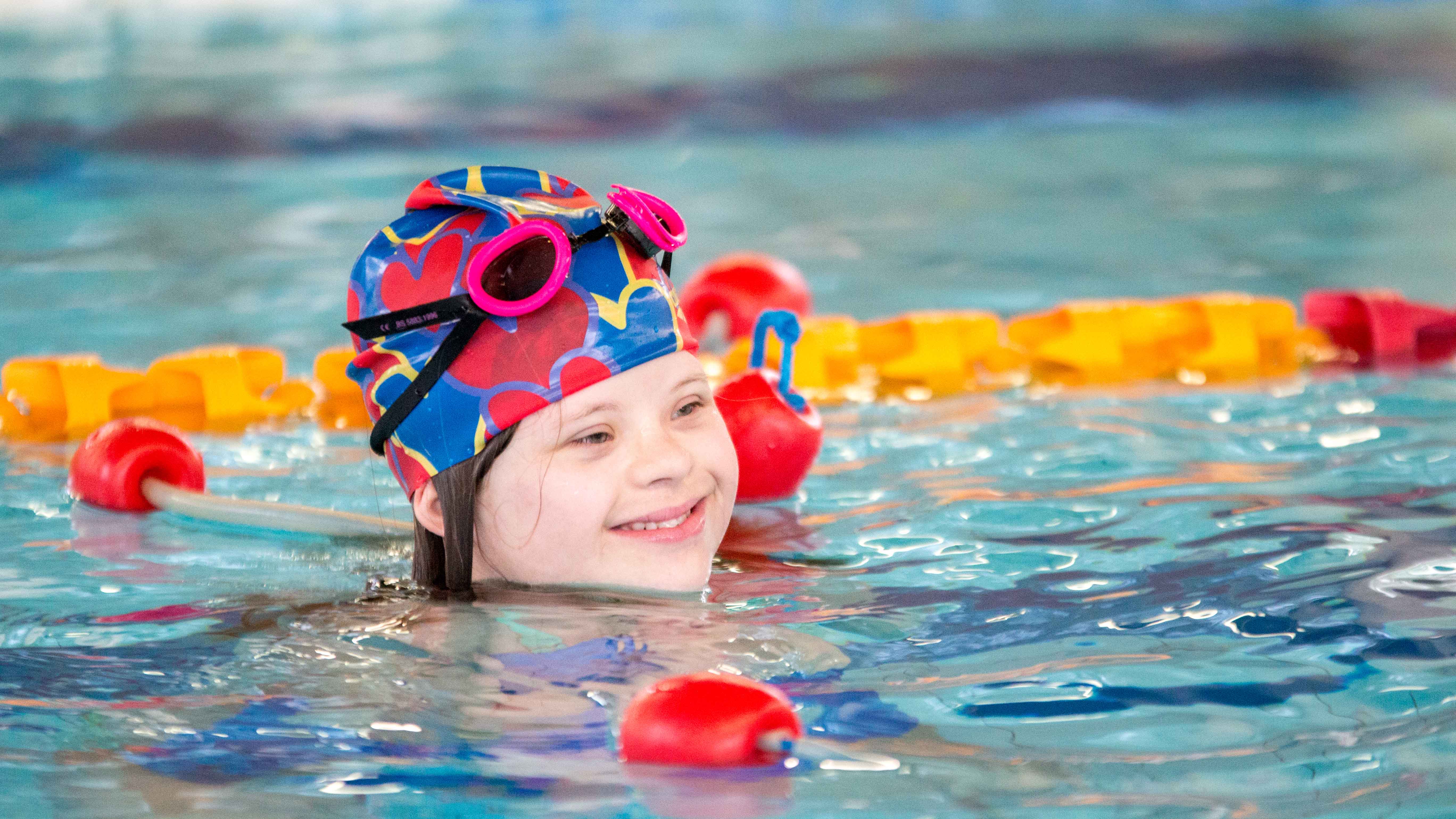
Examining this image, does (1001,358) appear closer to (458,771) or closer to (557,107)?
(458,771)

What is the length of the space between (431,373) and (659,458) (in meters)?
0.42

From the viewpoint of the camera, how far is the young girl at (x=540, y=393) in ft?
8.63

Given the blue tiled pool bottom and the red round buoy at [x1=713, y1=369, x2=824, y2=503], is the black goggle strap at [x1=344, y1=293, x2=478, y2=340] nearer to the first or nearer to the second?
the blue tiled pool bottom

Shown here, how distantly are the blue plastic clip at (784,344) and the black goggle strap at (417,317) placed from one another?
1127 millimetres

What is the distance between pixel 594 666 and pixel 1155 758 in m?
0.88

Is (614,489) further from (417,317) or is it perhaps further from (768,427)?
(768,427)

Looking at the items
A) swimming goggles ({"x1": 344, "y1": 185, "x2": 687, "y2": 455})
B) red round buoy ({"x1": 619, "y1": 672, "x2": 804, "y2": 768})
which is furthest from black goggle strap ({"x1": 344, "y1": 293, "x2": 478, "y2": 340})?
red round buoy ({"x1": 619, "y1": 672, "x2": 804, "y2": 768})

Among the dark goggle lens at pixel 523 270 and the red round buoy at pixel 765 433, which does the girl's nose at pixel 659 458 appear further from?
the red round buoy at pixel 765 433

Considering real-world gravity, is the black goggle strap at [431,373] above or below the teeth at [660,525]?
above

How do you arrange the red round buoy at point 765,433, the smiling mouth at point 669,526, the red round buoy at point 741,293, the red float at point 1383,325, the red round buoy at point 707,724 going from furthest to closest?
the red round buoy at point 741,293, the red float at point 1383,325, the red round buoy at point 765,433, the smiling mouth at point 669,526, the red round buoy at point 707,724

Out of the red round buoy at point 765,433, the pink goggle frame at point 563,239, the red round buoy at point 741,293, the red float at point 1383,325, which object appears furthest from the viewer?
the red round buoy at point 741,293

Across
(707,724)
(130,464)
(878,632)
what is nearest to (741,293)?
(130,464)

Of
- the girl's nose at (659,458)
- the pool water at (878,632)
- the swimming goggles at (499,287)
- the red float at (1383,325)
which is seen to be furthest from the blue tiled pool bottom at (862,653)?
the red float at (1383,325)

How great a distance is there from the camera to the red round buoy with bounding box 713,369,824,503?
147 inches
